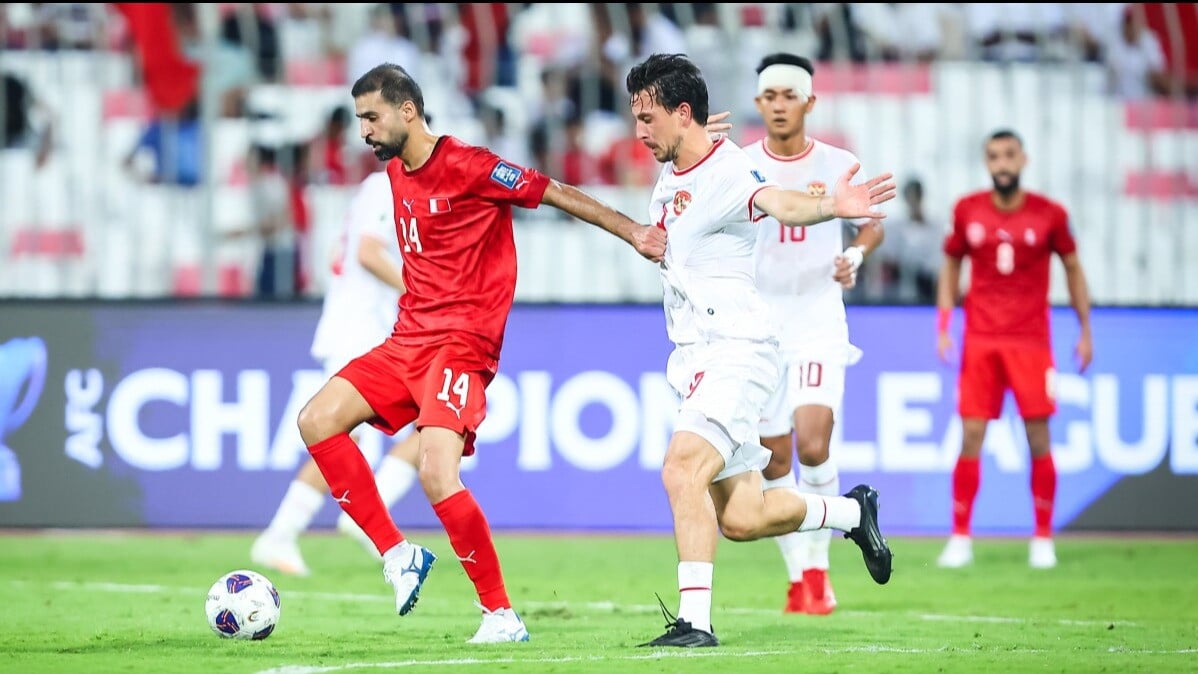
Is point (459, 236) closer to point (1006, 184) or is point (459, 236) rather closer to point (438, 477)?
point (438, 477)

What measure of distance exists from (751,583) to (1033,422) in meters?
2.11

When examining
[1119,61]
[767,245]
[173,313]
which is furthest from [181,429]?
[1119,61]

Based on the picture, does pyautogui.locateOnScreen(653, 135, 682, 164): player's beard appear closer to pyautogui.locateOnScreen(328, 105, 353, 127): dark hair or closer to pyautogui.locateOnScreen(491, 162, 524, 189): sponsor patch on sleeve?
pyautogui.locateOnScreen(491, 162, 524, 189): sponsor patch on sleeve

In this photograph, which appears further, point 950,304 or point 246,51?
point 246,51

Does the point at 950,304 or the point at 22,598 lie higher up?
the point at 950,304

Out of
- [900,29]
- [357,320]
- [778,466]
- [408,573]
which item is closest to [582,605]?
[778,466]

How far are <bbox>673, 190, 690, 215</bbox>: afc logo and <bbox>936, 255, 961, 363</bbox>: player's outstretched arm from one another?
4.28 metres

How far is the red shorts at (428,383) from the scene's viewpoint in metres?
6.47

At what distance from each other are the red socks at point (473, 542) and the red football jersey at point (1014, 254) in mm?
4631

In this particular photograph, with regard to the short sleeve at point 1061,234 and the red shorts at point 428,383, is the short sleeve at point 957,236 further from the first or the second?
the red shorts at point 428,383

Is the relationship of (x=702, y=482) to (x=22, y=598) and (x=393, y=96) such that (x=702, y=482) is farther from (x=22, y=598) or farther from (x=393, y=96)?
(x=22, y=598)

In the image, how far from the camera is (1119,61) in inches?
504

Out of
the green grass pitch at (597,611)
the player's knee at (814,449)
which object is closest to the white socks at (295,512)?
the green grass pitch at (597,611)

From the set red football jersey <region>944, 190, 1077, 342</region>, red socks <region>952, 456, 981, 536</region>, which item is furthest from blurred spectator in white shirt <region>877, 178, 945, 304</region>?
red socks <region>952, 456, 981, 536</region>
